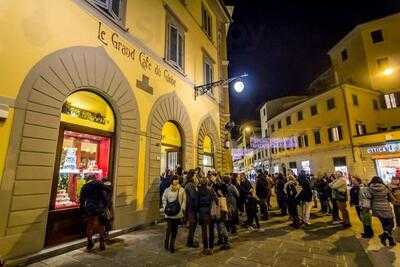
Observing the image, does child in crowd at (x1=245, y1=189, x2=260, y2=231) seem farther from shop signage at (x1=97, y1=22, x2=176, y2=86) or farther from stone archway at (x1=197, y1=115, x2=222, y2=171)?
shop signage at (x1=97, y1=22, x2=176, y2=86)

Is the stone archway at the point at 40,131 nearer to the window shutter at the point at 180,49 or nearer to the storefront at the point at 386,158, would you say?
the window shutter at the point at 180,49

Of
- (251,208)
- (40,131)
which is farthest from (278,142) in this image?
(40,131)

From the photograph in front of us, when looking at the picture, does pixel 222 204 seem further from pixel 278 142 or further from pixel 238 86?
pixel 278 142

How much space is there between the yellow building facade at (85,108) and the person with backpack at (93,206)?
659 mm

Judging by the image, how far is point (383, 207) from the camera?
6.17 metres

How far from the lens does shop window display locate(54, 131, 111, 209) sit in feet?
19.2

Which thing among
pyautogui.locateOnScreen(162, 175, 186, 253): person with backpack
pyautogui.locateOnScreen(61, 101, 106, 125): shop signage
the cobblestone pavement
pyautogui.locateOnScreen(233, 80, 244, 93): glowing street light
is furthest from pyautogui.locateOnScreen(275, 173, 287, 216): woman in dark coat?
pyautogui.locateOnScreen(61, 101, 106, 125): shop signage

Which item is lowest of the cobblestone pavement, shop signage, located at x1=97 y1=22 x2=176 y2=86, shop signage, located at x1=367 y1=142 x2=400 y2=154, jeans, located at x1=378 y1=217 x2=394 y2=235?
the cobblestone pavement

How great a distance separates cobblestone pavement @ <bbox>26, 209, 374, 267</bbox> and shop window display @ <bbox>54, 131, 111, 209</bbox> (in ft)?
4.54

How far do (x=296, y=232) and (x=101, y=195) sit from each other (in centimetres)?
604

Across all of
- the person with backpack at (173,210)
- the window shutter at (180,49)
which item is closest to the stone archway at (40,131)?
the person with backpack at (173,210)

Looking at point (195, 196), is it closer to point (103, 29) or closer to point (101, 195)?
point (101, 195)

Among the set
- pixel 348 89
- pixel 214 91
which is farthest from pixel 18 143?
pixel 348 89

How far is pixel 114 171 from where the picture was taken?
277 inches
